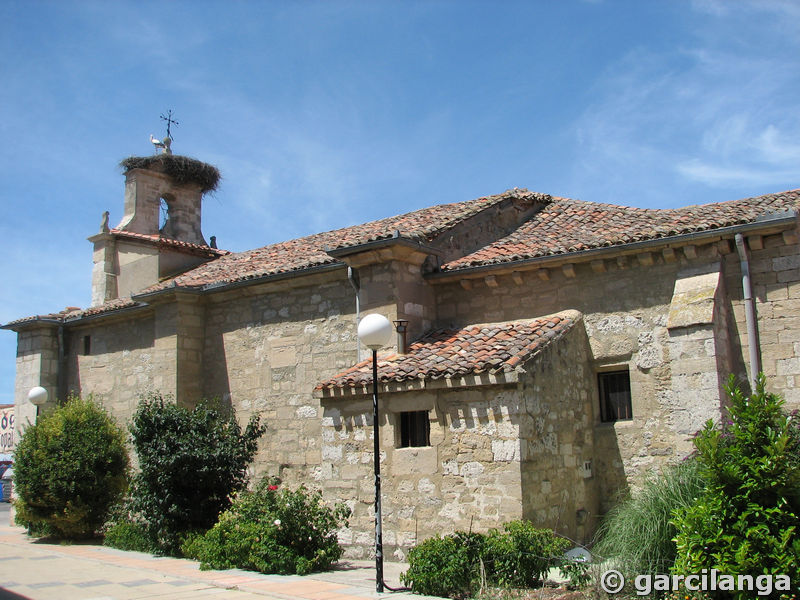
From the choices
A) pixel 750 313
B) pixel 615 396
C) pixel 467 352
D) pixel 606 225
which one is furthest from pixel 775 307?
pixel 467 352

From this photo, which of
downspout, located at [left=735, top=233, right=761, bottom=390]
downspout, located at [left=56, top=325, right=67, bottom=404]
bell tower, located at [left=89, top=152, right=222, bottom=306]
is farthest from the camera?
bell tower, located at [left=89, top=152, right=222, bottom=306]

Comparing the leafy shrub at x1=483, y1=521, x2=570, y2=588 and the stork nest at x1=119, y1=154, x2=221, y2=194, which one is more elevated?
the stork nest at x1=119, y1=154, x2=221, y2=194

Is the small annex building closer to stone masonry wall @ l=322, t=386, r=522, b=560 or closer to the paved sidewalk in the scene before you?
stone masonry wall @ l=322, t=386, r=522, b=560

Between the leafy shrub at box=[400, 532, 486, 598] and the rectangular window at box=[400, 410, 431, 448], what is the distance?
2049mm

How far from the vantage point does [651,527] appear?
7.72 meters

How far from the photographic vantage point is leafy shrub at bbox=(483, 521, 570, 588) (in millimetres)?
8172

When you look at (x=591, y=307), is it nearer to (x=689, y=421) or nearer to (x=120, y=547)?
(x=689, y=421)

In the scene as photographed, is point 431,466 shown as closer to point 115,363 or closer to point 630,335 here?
point 630,335

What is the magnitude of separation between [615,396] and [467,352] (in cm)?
266

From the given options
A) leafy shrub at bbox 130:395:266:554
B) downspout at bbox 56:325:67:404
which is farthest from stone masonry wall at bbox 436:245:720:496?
downspout at bbox 56:325:67:404

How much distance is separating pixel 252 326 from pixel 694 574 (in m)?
10.5

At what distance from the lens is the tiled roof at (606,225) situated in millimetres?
11344

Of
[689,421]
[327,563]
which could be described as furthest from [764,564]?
[327,563]

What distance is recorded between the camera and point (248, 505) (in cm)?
1105
